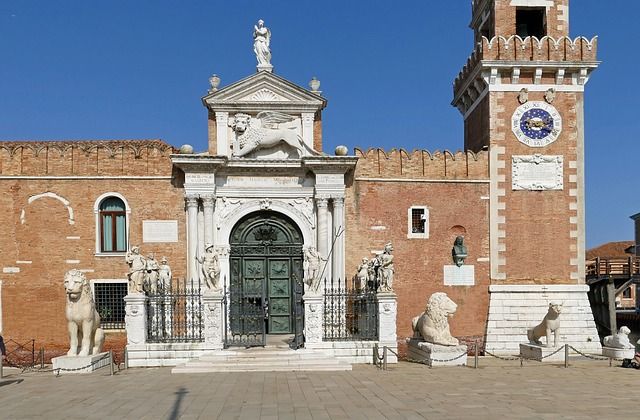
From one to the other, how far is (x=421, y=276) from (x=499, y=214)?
9.47ft

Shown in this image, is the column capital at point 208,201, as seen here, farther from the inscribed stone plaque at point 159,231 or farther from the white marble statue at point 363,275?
the white marble statue at point 363,275

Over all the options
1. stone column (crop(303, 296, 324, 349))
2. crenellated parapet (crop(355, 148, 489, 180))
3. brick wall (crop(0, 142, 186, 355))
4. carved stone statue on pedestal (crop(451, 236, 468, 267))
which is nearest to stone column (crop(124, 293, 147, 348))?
brick wall (crop(0, 142, 186, 355))

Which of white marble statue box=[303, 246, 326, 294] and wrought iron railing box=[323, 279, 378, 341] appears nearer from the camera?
white marble statue box=[303, 246, 326, 294]

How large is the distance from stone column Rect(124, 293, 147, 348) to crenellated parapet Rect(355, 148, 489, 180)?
25.6 feet

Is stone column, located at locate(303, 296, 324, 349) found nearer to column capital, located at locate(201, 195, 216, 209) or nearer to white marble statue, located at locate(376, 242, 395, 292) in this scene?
white marble statue, located at locate(376, 242, 395, 292)

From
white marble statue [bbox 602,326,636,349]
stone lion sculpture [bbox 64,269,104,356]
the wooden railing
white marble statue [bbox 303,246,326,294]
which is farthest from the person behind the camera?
the wooden railing

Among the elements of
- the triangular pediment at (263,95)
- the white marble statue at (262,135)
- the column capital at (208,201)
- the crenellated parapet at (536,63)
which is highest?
the crenellated parapet at (536,63)

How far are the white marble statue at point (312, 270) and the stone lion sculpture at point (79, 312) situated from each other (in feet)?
15.8

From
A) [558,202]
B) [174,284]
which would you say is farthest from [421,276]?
[174,284]

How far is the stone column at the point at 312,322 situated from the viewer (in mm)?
16953

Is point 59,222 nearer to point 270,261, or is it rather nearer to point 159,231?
point 159,231

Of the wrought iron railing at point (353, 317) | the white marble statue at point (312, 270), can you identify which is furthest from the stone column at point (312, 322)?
the wrought iron railing at point (353, 317)

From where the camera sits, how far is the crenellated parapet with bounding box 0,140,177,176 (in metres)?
20.5

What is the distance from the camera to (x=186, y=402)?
1161cm
